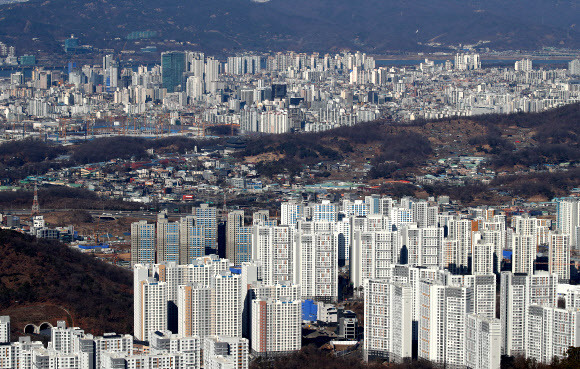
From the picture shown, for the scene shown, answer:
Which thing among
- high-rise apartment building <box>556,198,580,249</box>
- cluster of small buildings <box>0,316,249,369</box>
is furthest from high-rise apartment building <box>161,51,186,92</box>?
cluster of small buildings <box>0,316,249,369</box>

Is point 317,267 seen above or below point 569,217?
below

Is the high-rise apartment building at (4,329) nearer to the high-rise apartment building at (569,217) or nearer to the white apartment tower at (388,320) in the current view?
the white apartment tower at (388,320)

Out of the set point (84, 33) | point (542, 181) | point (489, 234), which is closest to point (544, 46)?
point (84, 33)

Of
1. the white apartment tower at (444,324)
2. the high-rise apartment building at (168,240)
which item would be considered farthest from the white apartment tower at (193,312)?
the high-rise apartment building at (168,240)

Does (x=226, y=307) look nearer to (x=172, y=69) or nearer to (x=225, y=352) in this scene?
(x=225, y=352)

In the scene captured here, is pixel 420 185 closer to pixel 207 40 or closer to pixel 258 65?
pixel 258 65

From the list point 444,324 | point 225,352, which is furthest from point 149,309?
point 444,324
